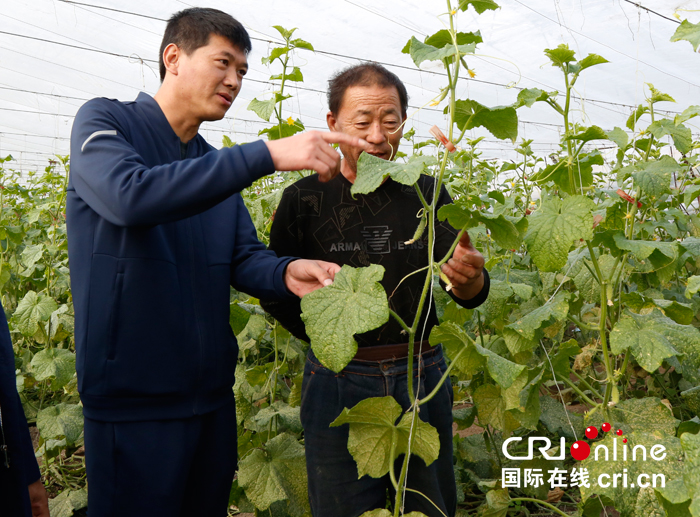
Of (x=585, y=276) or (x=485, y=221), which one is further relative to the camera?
(x=585, y=276)

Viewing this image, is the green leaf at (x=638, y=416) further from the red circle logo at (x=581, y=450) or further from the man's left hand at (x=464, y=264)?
the man's left hand at (x=464, y=264)

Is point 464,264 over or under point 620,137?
under

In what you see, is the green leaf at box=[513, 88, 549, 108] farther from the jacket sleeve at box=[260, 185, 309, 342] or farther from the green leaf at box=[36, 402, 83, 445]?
the green leaf at box=[36, 402, 83, 445]

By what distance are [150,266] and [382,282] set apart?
55 cm

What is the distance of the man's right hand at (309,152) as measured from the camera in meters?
1.06

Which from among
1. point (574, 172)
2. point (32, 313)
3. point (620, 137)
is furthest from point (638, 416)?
point (32, 313)

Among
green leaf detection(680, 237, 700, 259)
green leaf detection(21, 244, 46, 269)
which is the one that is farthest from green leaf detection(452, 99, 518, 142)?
green leaf detection(21, 244, 46, 269)

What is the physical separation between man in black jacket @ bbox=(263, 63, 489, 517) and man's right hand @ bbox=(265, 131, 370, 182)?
0.39 m

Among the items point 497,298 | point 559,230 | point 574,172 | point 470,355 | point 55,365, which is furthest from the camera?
point 55,365

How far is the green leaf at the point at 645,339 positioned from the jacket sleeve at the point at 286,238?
779mm

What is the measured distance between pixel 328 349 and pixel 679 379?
1938 mm

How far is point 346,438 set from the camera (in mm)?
1496

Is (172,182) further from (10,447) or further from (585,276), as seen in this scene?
(585,276)

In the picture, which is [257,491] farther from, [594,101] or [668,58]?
[594,101]
